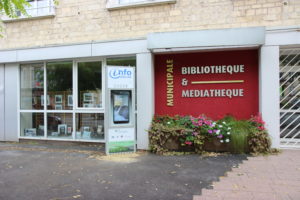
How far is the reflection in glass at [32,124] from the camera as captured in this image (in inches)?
316

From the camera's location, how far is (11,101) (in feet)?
26.4

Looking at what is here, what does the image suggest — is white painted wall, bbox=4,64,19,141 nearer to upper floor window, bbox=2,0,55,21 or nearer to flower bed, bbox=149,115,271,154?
upper floor window, bbox=2,0,55,21

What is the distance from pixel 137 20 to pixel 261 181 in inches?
203

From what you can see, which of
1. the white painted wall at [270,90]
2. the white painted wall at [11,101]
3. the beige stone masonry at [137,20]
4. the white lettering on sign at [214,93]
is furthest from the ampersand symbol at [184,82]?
the white painted wall at [11,101]

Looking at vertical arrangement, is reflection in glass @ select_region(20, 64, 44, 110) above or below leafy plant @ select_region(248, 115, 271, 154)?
above

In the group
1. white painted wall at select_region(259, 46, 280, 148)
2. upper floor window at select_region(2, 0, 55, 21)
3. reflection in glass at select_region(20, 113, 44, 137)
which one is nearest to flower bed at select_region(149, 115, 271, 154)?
white painted wall at select_region(259, 46, 280, 148)

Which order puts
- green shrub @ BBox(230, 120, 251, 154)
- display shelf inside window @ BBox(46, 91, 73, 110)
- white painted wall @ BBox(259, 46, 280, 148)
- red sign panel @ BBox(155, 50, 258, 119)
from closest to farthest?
green shrub @ BBox(230, 120, 251, 154) → white painted wall @ BBox(259, 46, 280, 148) → red sign panel @ BBox(155, 50, 258, 119) → display shelf inside window @ BBox(46, 91, 73, 110)

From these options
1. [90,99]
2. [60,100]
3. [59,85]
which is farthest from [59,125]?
[90,99]

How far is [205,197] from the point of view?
346cm

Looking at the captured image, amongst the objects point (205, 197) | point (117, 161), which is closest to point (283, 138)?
point (205, 197)

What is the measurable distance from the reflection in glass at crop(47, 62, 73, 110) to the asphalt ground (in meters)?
1.77

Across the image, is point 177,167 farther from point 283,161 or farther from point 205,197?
point 283,161

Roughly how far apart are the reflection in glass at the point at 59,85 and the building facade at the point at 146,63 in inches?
1.3

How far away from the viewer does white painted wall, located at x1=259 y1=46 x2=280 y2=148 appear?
596 cm
